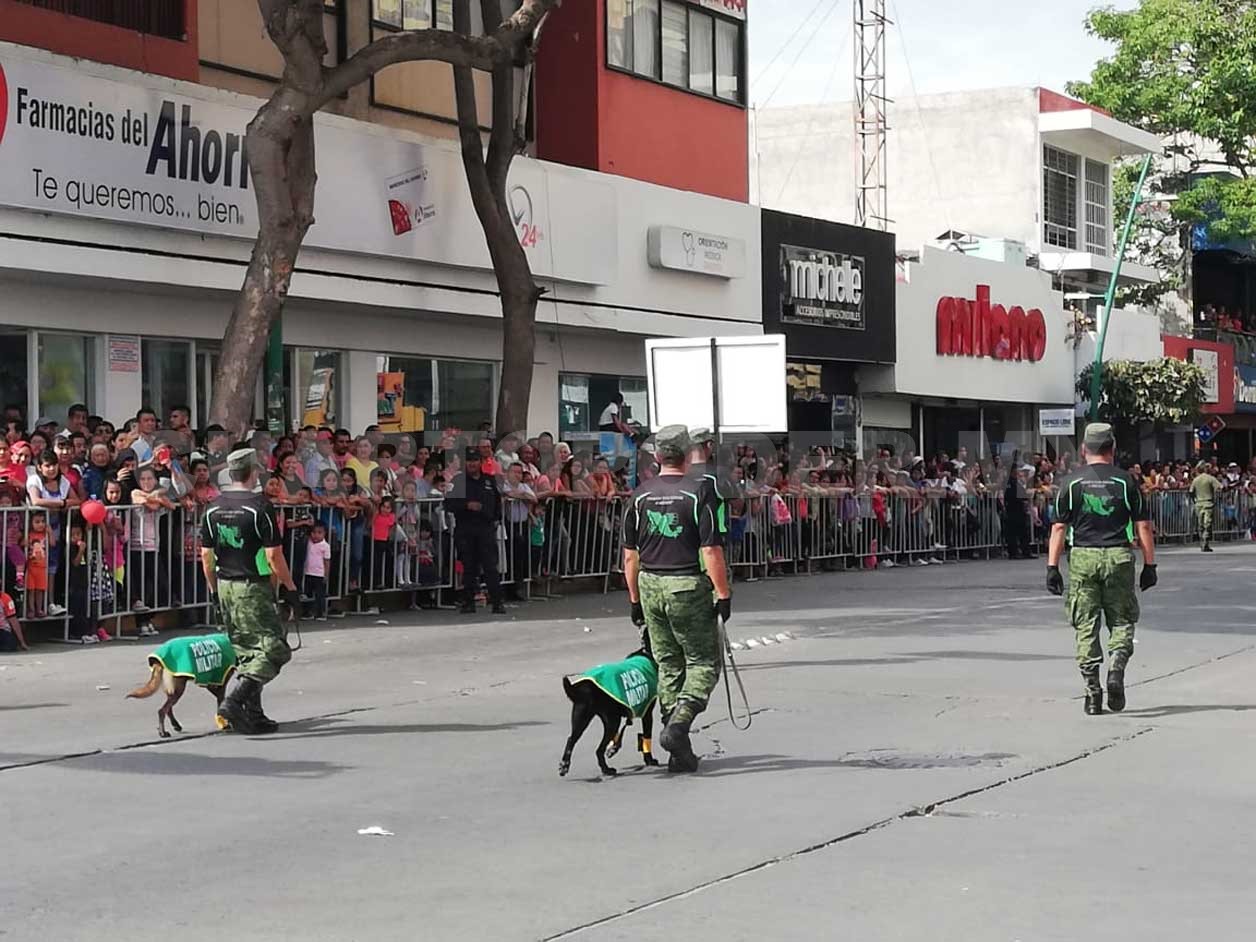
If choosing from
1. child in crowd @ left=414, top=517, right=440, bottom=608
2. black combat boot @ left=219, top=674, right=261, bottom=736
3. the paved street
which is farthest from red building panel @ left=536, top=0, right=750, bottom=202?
black combat boot @ left=219, top=674, right=261, bottom=736

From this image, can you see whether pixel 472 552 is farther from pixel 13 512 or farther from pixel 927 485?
pixel 927 485

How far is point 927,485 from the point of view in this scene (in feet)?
104

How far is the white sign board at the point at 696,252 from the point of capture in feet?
94.0

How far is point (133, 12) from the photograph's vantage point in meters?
21.7

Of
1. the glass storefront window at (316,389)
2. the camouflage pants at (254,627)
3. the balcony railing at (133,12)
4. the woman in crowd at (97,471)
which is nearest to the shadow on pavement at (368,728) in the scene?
the camouflage pants at (254,627)

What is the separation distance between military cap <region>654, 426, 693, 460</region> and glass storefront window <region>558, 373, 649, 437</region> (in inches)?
730

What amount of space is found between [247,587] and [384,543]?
8.44 meters

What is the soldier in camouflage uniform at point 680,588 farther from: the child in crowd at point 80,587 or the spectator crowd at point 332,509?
the child in crowd at point 80,587

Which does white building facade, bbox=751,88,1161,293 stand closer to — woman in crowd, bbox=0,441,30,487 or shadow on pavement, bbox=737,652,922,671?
shadow on pavement, bbox=737,652,922,671


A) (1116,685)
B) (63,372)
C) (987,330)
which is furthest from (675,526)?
(987,330)

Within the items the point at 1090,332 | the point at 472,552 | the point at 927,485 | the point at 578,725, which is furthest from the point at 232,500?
the point at 1090,332

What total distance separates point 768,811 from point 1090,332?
38.0 m

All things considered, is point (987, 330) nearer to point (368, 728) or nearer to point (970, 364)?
point (970, 364)

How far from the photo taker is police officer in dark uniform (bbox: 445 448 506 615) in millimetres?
19516
